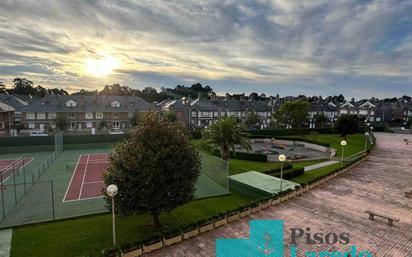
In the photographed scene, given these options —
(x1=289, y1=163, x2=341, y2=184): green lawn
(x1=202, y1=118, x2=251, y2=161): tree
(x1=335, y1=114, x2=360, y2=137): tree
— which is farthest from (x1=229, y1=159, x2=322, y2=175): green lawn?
(x1=335, y1=114, x2=360, y2=137): tree

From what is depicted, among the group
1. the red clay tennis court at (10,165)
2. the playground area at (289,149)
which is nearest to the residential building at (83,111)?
the red clay tennis court at (10,165)

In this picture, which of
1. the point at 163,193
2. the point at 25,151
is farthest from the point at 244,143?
the point at 25,151

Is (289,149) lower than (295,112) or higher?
lower

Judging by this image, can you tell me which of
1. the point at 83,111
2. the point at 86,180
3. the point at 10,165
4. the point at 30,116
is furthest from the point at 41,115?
the point at 86,180

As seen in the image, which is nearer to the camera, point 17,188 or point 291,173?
point 17,188

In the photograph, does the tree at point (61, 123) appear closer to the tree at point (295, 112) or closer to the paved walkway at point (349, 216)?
the tree at point (295, 112)

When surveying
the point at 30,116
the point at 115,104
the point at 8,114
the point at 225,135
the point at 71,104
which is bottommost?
the point at 225,135

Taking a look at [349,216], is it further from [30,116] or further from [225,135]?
[30,116]
